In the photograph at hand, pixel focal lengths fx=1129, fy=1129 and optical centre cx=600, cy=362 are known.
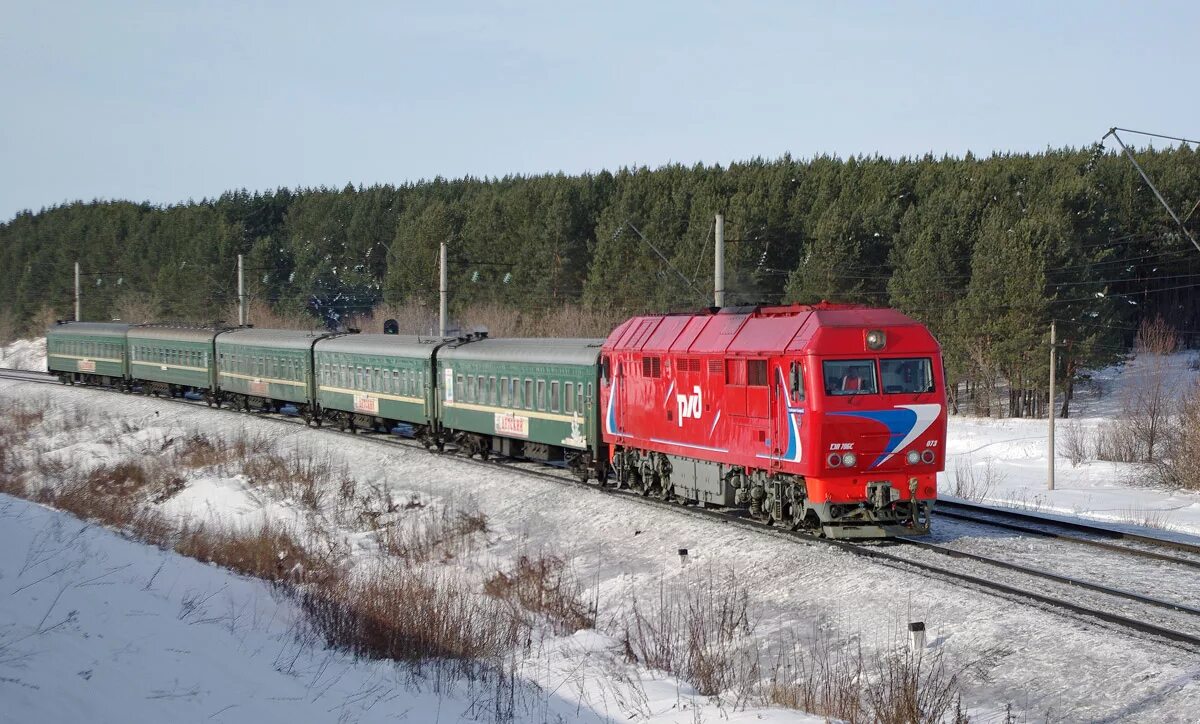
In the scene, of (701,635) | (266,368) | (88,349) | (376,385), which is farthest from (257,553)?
(88,349)

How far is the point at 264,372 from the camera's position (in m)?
44.7

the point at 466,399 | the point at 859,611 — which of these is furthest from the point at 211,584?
the point at 466,399

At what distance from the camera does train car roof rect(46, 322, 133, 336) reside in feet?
193

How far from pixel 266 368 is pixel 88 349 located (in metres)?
22.4

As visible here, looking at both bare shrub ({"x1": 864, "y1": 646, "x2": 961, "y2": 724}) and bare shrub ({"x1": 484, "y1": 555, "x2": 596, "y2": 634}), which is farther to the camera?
bare shrub ({"x1": 484, "y1": 555, "x2": 596, "y2": 634})

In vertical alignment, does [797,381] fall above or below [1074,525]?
above

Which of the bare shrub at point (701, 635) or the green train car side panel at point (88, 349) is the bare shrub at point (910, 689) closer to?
the bare shrub at point (701, 635)

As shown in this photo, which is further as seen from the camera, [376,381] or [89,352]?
[89,352]

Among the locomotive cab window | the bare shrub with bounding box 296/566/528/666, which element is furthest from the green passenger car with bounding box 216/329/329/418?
the locomotive cab window

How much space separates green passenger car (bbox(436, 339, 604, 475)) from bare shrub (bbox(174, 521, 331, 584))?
6.80 metres

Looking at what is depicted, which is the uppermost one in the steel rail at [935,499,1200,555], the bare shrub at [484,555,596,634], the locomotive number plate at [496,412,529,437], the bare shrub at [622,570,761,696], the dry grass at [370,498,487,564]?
the locomotive number plate at [496,412,529,437]

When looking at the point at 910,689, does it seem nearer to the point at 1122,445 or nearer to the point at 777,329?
the point at 777,329

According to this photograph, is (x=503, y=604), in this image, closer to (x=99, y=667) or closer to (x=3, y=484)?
(x=99, y=667)

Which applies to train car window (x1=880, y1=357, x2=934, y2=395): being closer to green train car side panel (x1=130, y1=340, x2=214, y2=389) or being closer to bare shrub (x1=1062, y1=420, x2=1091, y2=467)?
bare shrub (x1=1062, y1=420, x2=1091, y2=467)
